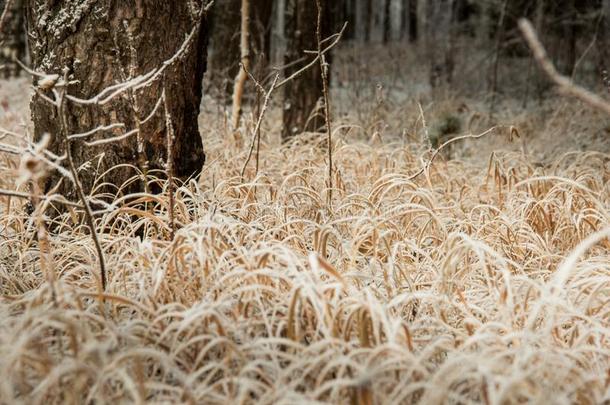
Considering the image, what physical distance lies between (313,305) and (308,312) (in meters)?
0.10

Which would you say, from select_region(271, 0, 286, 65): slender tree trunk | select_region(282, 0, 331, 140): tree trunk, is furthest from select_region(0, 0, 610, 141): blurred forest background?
select_region(271, 0, 286, 65): slender tree trunk

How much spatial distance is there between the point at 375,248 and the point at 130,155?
3.91ft

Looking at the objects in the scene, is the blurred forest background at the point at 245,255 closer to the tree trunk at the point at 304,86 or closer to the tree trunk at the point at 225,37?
the tree trunk at the point at 304,86

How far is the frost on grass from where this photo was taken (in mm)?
1528

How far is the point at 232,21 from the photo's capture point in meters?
7.66

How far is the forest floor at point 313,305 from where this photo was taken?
1532mm

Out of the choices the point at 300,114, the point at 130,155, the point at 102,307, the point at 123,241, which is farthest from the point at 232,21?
the point at 102,307

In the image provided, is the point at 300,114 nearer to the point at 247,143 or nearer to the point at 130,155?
the point at 247,143

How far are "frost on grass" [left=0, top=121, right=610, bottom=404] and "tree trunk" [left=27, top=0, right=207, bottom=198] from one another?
0.27m

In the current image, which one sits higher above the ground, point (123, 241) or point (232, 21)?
point (232, 21)

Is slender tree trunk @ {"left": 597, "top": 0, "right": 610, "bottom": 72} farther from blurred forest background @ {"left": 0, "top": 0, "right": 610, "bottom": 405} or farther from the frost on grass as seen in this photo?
the frost on grass

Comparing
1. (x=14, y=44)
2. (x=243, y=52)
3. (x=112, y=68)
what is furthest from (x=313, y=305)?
(x=14, y=44)

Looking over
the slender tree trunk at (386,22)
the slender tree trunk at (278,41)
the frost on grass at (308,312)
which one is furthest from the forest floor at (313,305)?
the slender tree trunk at (386,22)

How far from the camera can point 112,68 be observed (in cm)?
277
